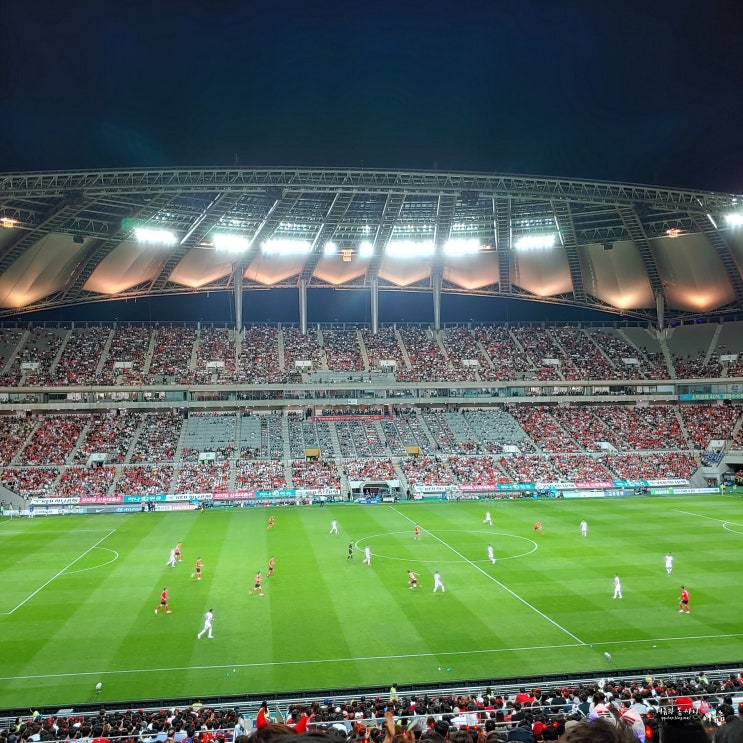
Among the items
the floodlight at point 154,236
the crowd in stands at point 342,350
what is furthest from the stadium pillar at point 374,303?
the floodlight at point 154,236

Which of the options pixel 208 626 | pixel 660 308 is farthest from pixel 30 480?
pixel 660 308

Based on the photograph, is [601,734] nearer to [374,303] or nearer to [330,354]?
[330,354]

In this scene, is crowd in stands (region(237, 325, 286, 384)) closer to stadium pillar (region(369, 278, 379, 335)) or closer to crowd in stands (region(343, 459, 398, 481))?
stadium pillar (region(369, 278, 379, 335))

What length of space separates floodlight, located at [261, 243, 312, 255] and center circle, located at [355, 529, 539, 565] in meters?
35.8

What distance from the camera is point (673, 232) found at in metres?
59.9

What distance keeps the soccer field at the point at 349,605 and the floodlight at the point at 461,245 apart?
34269 millimetres

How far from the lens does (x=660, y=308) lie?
84.0 metres

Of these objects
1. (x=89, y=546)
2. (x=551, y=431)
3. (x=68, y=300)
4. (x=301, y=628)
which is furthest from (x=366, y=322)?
(x=301, y=628)

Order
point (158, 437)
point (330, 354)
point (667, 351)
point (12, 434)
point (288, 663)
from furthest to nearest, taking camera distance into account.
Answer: point (667, 351)
point (330, 354)
point (158, 437)
point (12, 434)
point (288, 663)

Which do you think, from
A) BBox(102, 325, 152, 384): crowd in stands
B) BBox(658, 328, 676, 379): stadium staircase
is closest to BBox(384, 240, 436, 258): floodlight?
BBox(102, 325, 152, 384): crowd in stands

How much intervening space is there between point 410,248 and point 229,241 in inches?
779

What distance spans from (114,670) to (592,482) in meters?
50.7

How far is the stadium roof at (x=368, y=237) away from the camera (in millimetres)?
52469

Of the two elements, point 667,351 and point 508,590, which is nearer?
point 508,590
